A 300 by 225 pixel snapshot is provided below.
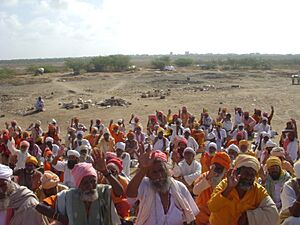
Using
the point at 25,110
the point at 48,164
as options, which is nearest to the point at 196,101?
the point at 25,110

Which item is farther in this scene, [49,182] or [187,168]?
[187,168]

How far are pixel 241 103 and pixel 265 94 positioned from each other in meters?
5.07

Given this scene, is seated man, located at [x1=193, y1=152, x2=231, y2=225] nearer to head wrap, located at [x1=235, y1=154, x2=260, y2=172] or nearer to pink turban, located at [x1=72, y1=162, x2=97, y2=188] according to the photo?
head wrap, located at [x1=235, y1=154, x2=260, y2=172]

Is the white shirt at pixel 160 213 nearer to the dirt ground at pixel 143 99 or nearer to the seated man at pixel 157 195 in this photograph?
the seated man at pixel 157 195

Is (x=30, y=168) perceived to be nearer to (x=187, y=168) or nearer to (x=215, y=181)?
(x=187, y=168)

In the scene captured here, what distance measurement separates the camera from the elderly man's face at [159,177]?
4.44 m

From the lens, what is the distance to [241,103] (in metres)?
28.0

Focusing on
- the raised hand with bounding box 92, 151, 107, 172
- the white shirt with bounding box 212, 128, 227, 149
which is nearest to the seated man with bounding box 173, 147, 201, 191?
the raised hand with bounding box 92, 151, 107, 172

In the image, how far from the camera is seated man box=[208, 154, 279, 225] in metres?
4.12

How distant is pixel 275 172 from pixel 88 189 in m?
3.11

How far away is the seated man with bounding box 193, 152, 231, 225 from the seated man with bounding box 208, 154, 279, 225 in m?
1.15

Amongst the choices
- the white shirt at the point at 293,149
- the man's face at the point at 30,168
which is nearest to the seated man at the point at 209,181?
the man's face at the point at 30,168

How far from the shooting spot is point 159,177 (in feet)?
14.6

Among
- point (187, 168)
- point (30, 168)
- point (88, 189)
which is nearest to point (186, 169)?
point (187, 168)
